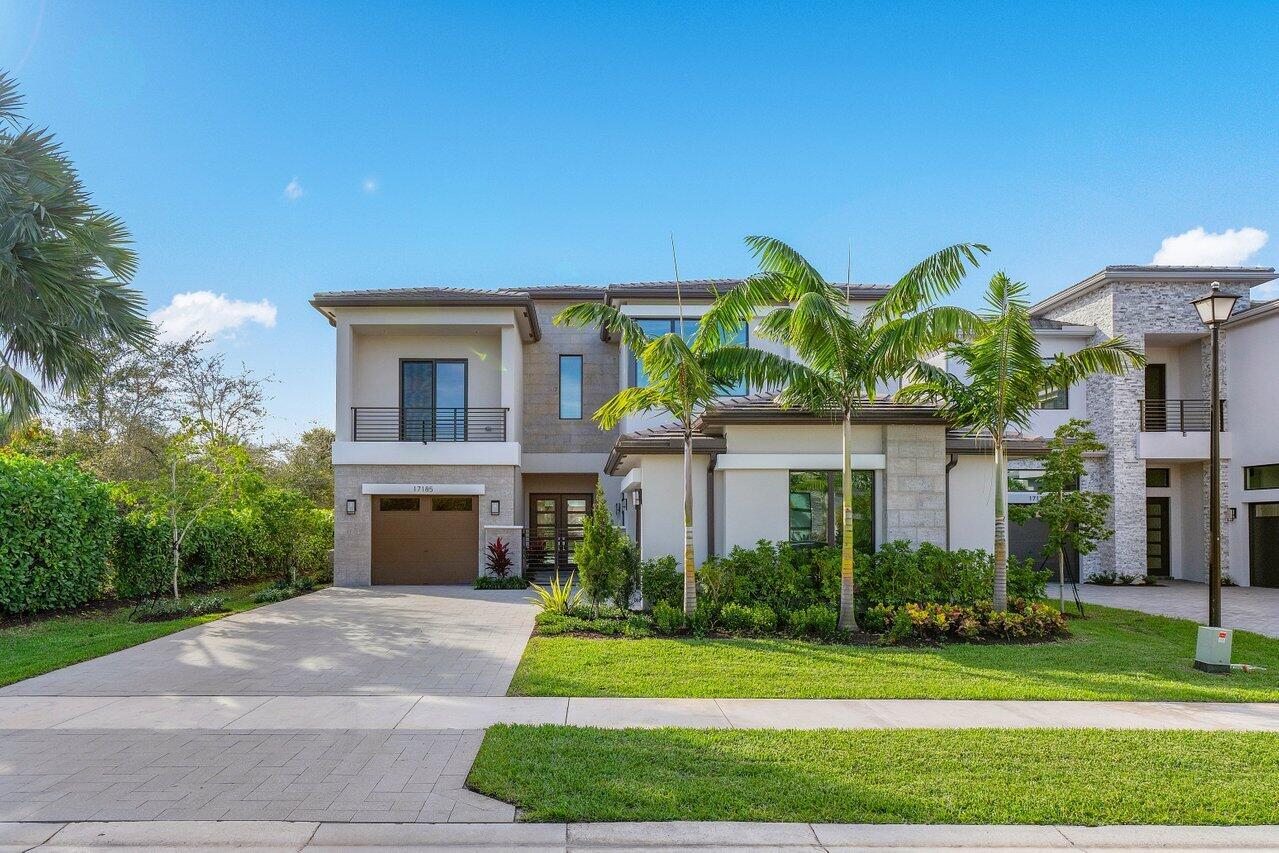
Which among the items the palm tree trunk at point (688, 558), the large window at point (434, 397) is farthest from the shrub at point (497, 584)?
the palm tree trunk at point (688, 558)

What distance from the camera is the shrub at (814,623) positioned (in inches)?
415

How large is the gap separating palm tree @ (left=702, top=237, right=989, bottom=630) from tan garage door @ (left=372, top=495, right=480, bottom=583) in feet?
35.6

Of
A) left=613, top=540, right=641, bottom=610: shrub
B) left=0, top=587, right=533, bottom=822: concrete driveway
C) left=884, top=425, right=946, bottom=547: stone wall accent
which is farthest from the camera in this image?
left=884, top=425, right=946, bottom=547: stone wall accent

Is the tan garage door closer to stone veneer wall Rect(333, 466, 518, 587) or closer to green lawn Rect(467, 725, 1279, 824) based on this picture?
stone veneer wall Rect(333, 466, 518, 587)

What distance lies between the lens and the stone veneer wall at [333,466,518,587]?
1820 cm

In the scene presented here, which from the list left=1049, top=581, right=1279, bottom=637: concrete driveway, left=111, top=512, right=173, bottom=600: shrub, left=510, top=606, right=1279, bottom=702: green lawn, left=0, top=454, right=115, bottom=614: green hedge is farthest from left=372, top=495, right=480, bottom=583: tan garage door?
left=1049, top=581, right=1279, bottom=637: concrete driveway

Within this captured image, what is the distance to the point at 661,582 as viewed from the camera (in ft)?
38.5

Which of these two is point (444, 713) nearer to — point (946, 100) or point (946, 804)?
point (946, 804)

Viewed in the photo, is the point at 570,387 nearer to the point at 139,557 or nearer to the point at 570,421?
the point at 570,421

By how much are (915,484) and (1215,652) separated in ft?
14.6

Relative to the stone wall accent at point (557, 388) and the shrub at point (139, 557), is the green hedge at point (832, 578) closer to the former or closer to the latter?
the shrub at point (139, 557)

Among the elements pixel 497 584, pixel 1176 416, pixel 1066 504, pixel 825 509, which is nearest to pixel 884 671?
pixel 825 509

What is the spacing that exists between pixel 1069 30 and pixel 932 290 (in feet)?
17.4

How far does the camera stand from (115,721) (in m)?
6.68
